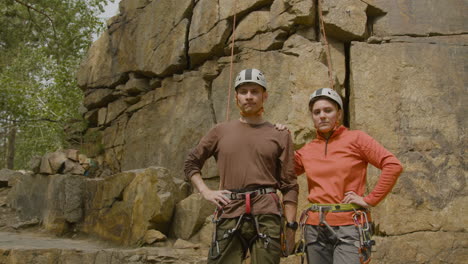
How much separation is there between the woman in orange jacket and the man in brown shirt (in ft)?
0.65

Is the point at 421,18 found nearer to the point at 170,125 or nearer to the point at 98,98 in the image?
the point at 170,125

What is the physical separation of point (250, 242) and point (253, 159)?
25.1 inches

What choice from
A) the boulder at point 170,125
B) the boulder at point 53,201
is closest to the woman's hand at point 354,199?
the boulder at point 170,125

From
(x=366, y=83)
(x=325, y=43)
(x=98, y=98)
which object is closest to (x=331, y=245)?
(x=366, y=83)

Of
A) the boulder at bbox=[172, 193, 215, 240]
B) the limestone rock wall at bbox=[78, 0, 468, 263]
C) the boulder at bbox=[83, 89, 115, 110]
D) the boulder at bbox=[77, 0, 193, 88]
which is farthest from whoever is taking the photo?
the boulder at bbox=[83, 89, 115, 110]

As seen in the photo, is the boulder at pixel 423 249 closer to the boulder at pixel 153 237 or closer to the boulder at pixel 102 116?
the boulder at pixel 153 237

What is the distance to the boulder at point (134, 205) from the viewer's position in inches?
266

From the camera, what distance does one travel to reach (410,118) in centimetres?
638

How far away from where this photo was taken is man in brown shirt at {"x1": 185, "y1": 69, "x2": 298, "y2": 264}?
10.9ft

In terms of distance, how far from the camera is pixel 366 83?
655cm

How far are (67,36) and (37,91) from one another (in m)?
2.26

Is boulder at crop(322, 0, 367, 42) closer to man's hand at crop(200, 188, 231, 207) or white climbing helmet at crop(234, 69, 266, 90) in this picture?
white climbing helmet at crop(234, 69, 266, 90)

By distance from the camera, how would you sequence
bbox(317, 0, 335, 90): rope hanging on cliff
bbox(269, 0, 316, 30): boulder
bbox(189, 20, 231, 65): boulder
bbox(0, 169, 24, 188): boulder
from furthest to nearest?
1. bbox(0, 169, 24, 188): boulder
2. bbox(189, 20, 231, 65): boulder
3. bbox(269, 0, 316, 30): boulder
4. bbox(317, 0, 335, 90): rope hanging on cliff

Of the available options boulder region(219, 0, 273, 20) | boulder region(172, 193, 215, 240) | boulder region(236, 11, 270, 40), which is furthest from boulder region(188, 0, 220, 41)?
boulder region(172, 193, 215, 240)
